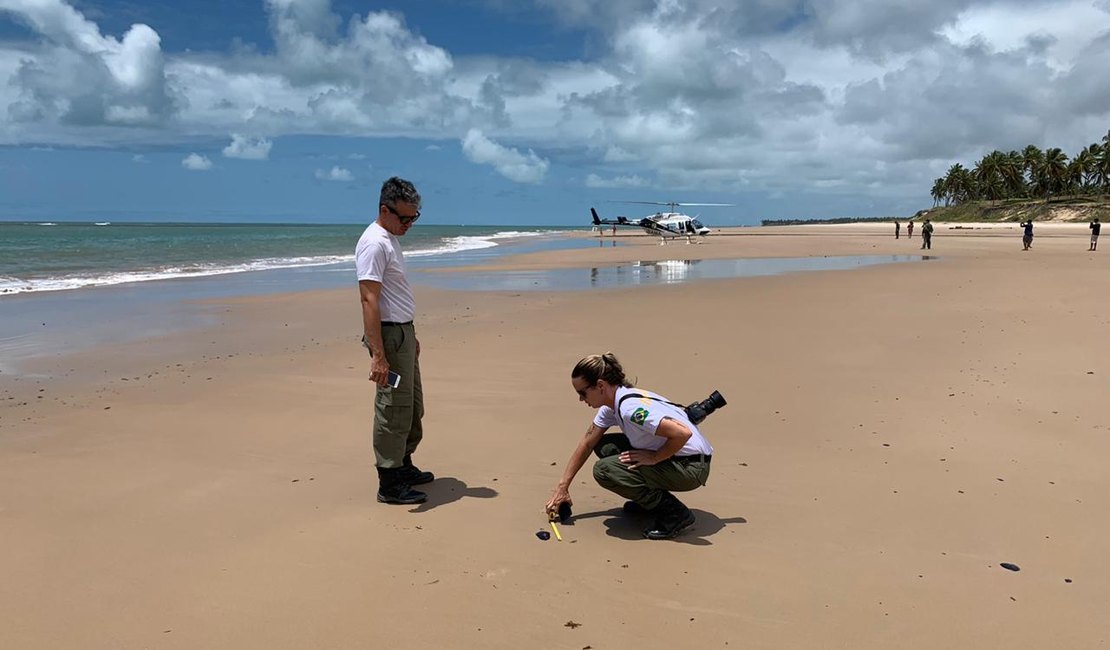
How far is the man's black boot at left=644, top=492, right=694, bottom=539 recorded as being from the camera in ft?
13.9

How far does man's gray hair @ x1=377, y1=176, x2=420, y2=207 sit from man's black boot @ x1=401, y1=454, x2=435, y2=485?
69.3 inches

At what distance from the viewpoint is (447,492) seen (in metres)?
5.03

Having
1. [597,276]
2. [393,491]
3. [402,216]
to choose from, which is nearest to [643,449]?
[393,491]

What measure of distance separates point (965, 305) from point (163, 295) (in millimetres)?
18344

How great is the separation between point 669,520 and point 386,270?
2.36m

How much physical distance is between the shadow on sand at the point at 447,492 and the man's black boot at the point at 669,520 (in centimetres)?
121

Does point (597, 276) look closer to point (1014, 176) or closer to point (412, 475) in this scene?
point (412, 475)

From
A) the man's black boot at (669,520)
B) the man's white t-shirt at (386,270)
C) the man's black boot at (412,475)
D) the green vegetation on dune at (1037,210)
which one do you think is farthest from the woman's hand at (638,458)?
the green vegetation on dune at (1037,210)

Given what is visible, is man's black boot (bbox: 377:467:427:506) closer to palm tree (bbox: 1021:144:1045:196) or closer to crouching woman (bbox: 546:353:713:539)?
crouching woman (bbox: 546:353:713:539)

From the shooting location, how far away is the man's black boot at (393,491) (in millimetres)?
4758

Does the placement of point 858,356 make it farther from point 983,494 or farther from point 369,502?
point 369,502

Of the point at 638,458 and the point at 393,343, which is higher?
the point at 393,343

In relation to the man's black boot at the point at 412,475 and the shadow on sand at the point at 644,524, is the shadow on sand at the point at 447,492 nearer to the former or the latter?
the man's black boot at the point at 412,475

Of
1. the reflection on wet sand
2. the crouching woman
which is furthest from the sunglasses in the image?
the reflection on wet sand
